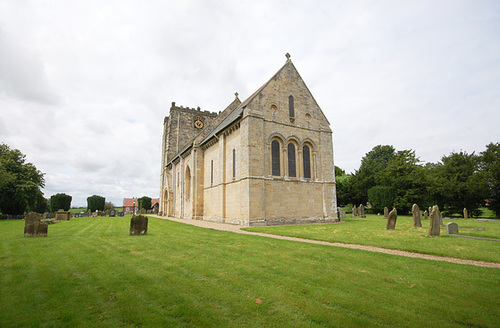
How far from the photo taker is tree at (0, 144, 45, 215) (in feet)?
99.0

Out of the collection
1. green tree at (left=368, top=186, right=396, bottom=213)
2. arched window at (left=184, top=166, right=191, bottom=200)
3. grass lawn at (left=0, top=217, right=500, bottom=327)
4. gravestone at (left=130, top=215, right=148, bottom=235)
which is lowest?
grass lawn at (left=0, top=217, right=500, bottom=327)

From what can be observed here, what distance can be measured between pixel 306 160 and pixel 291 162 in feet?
5.42

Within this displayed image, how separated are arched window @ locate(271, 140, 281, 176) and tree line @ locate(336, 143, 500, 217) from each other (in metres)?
23.2

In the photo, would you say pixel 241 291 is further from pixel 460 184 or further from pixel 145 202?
pixel 145 202

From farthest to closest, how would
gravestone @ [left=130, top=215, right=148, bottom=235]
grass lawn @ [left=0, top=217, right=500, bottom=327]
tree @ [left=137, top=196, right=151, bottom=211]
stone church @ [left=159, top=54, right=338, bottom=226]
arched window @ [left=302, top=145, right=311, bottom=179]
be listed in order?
tree @ [left=137, top=196, right=151, bottom=211]
arched window @ [left=302, top=145, right=311, bottom=179]
stone church @ [left=159, top=54, right=338, bottom=226]
gravestone @ [left=130, top=215, right=148, bottom=235]
grass lawn @ [left=0, top=217, right=500, bottom=327]

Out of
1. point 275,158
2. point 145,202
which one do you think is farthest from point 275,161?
point 145,202

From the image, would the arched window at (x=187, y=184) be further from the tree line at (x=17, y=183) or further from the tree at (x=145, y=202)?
the tree at (x=145, y=202)

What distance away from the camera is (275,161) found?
1936cm

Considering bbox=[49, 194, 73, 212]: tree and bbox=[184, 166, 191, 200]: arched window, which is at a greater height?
bbox=[184, 166, 191, 200]: arched window

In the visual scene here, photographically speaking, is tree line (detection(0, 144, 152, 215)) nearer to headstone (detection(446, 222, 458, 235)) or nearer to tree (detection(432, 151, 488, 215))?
headstone (detection(446, 222, 458, 235))

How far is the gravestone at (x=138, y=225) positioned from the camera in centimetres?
1165

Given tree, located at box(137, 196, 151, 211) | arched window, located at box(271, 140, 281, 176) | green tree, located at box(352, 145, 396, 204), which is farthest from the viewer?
tree, located at box(137, 196, 151, 211)

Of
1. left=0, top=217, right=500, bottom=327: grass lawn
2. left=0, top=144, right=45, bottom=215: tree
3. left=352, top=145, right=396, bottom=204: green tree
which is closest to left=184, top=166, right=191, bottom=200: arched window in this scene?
left=0, top=144, right=45, bottom=215: tree

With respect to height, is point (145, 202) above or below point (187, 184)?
below
